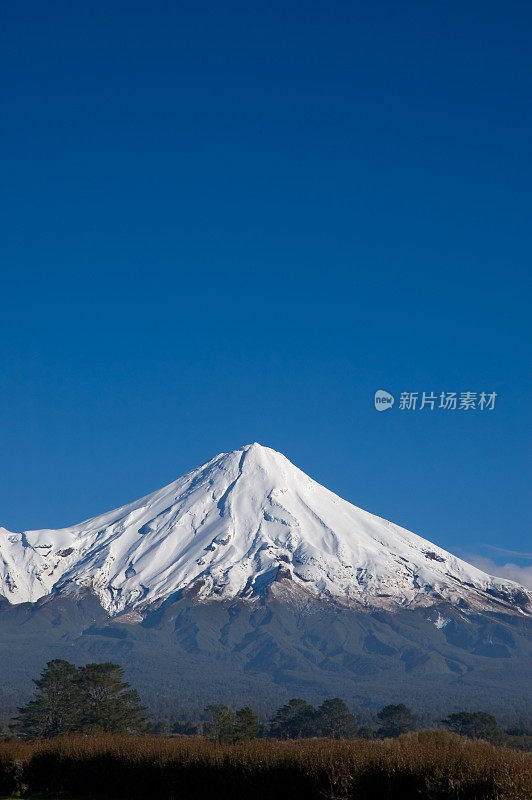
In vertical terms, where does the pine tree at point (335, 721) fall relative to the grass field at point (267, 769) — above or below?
below

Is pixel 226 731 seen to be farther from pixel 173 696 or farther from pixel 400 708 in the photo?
pixel 173 696

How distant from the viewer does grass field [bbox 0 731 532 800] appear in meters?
16.3

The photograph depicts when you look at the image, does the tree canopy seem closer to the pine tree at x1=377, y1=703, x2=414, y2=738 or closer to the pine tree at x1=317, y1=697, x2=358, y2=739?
the pine tree at x1=317, y1=697, x2=358, y2=739

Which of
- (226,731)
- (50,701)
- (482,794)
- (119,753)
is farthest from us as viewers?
(50,701)

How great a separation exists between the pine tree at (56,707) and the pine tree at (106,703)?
0.59 m

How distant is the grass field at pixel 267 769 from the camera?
1630cm

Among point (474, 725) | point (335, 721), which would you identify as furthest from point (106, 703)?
point (474, 725)

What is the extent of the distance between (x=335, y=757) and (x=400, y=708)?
70.4 metres

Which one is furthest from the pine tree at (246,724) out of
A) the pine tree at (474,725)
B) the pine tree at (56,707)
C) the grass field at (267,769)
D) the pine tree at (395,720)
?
the grass field at (267,769)

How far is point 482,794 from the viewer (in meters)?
15.8

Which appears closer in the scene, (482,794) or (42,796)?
(482,794)

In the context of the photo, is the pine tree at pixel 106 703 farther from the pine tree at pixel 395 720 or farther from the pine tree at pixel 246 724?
the pine tree at pixel 395 720

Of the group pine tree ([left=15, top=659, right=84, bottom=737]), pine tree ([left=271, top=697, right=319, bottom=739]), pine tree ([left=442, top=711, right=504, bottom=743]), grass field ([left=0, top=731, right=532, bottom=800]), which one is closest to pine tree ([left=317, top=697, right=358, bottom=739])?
pine tree ([left=271, top=697, right=319, bottom=739])

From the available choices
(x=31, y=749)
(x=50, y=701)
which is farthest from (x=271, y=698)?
(x=31, y=749)
